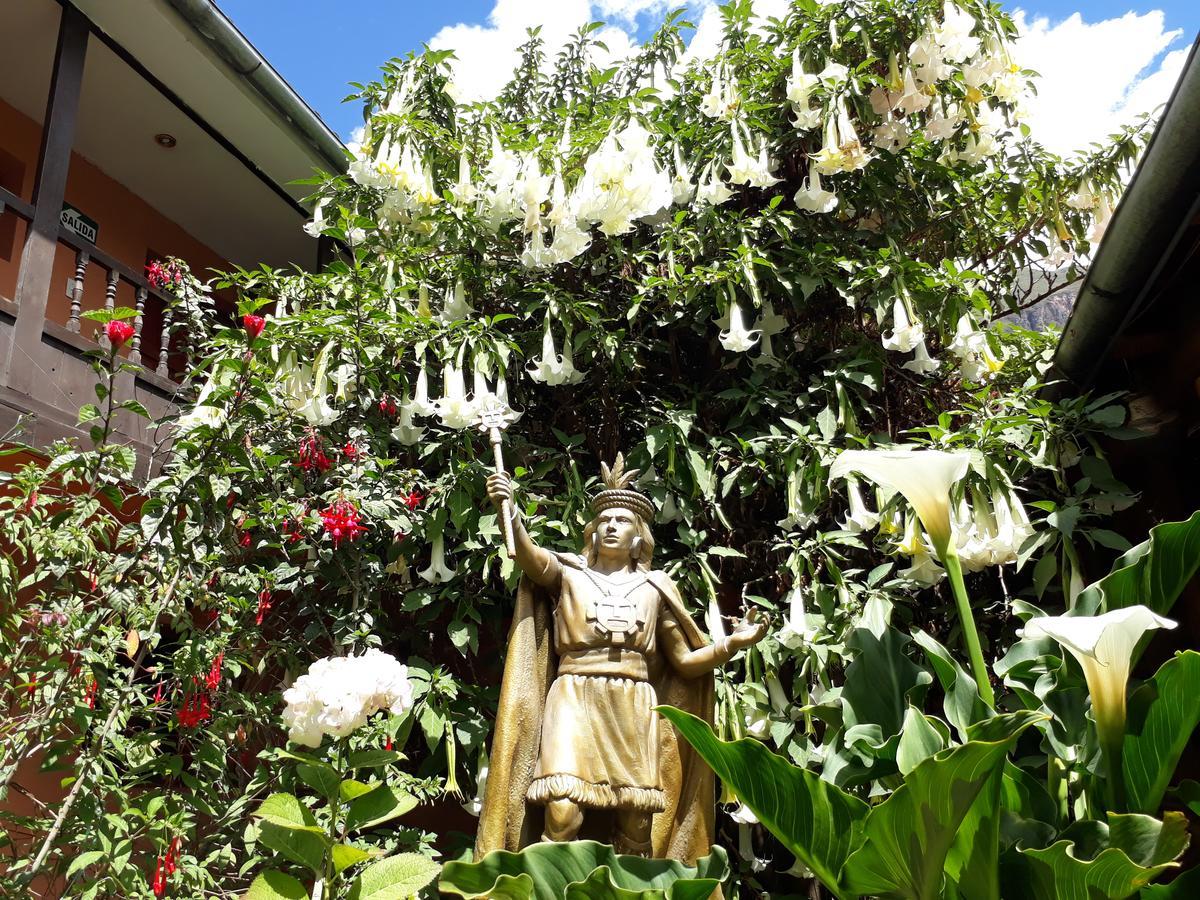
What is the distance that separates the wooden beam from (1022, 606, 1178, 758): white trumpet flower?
483 centimetres

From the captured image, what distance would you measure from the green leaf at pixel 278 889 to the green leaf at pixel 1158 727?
1874mm

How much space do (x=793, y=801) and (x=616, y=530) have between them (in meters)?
1.36

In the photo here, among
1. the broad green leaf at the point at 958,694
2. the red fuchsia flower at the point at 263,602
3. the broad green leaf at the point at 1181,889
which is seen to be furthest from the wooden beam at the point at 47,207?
the broad green leaf at the point at 1181,889

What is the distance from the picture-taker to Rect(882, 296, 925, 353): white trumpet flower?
14.2 feet

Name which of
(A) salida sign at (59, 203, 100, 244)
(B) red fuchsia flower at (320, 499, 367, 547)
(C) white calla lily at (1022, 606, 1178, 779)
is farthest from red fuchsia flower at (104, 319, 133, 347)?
(A) salida sign at (59, 203, 100, 244)

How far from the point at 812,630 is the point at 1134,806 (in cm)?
179

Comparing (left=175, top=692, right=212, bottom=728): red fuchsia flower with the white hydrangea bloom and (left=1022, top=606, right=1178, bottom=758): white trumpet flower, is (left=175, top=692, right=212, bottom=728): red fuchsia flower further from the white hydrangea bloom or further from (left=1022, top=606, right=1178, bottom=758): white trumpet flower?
(left=1022, top=606, right=1178, bottom=758): white trumpet flower

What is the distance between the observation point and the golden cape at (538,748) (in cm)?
297

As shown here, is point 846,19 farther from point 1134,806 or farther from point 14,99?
point 14,99

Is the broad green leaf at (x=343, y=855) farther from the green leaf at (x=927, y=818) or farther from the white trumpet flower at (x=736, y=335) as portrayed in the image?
the white trumpet flower at (x=736, y=335)

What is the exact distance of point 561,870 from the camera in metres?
2.27

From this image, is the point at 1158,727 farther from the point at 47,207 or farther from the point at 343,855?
the point at 47,207

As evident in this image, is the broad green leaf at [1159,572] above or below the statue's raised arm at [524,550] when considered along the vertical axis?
below

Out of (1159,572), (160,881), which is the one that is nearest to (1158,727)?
(1159,572)
